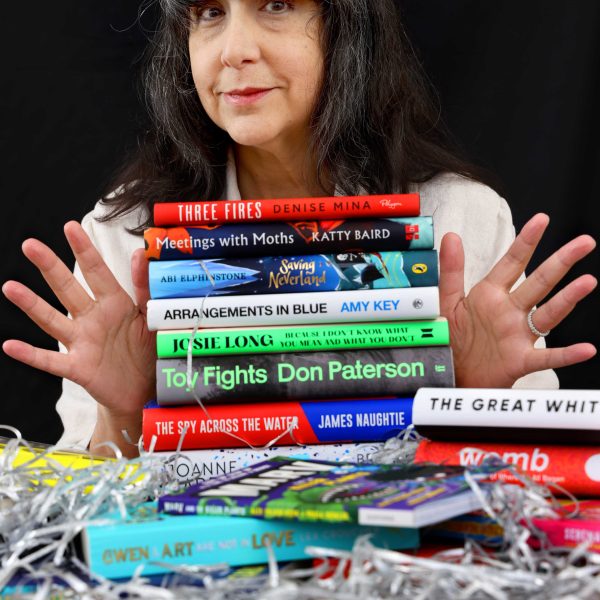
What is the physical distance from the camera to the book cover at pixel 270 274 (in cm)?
113

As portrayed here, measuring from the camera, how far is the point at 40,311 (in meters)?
1.27

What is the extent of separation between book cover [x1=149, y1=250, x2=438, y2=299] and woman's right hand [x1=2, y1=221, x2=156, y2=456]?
155 mm

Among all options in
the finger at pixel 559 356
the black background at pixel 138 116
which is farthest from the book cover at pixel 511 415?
the black background at pixel 138 116

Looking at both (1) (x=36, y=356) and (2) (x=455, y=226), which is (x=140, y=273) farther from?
(2) (x=455, y=226)

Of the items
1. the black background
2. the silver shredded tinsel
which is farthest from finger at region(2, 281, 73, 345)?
the black background

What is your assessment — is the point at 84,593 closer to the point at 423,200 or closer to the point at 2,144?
Result: the point at 423,200

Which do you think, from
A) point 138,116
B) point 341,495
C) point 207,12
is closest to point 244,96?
point 207,12

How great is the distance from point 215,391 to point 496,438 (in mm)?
341

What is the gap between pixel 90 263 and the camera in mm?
1295

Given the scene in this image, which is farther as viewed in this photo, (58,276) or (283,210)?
(58,276)

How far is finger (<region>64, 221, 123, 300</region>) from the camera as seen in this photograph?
4.21 feet

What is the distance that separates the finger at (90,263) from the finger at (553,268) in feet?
1.80

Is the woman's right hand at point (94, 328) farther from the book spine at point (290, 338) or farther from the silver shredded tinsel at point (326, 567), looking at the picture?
the silver shredded tinsel at point (326, 567)

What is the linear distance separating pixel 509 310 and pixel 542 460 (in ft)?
1.42
